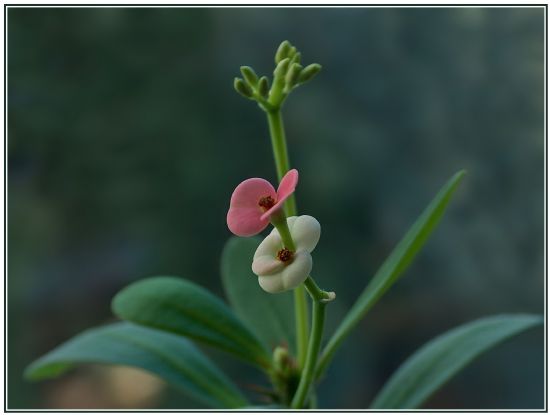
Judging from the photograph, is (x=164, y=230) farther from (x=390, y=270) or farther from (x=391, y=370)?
(x=390, y=270)

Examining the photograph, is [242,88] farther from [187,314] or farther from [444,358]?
[444,358]

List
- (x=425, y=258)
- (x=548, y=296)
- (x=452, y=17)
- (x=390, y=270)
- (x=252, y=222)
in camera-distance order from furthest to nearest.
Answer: (x=425, y=258)
(x=452, y=17)
(x=548, y=296)
(x=390, y=270)
(x=252, y=222)

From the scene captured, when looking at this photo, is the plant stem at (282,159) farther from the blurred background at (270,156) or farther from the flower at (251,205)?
the blurred background at (270,156)

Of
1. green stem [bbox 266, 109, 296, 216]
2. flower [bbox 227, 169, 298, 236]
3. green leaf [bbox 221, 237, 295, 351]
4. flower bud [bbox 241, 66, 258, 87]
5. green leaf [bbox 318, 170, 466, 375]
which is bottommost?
green leaf [bbox 221, 237, 295, 351]

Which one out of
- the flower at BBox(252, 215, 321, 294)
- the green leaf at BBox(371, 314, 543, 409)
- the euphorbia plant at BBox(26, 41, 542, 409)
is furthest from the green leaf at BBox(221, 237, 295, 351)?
the flower at BBox(252, 215, 321, 294)

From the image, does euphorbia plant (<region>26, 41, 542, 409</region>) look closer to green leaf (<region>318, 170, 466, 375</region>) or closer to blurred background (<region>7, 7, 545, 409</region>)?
green leaf (<region>318, 170, 466, 375</region>)

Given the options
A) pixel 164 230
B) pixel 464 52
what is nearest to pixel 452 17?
pixel 464 52

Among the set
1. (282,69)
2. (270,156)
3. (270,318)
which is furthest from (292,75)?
(270,156)
